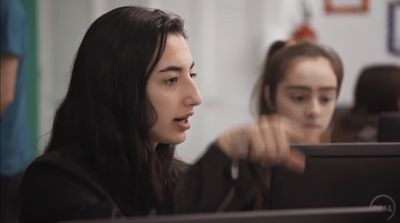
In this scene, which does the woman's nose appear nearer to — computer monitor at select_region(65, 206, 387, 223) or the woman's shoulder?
the woman's shoulder

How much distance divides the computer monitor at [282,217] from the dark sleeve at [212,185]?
21 centimetres

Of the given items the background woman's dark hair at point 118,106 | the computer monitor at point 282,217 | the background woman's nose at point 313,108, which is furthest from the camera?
the background woman's nose at point 313,108

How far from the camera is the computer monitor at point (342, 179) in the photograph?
980 millimetres

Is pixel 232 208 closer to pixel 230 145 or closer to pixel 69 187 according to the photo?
pixel 230 145

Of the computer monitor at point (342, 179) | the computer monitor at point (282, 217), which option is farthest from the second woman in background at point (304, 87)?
the computer monitor at point (282, 217)

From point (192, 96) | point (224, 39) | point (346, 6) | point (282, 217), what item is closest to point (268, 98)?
point (192, 96)

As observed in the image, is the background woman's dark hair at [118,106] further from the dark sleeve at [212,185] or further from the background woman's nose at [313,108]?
the background woman's nose at [313,108]

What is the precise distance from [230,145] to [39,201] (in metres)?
0.41

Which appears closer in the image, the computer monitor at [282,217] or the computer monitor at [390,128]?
the computer monitor at [282,217]

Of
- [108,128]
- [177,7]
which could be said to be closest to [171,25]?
[108,128]

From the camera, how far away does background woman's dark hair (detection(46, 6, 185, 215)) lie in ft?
3.88

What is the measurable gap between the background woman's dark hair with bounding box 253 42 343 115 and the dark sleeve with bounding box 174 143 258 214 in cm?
94

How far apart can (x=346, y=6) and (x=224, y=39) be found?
112 centimetres

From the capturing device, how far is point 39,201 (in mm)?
1122
